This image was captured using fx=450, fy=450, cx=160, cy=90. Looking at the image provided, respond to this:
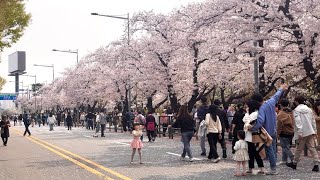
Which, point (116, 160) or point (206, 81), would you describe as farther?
point (206, 81)

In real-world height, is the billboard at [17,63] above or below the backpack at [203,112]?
above

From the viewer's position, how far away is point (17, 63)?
148 m

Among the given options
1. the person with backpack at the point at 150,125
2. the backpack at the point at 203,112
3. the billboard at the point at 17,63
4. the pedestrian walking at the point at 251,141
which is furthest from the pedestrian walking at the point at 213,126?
the billboard at the point at 17,63

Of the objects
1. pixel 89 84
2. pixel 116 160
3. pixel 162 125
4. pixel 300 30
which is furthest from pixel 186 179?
pixel 89 84

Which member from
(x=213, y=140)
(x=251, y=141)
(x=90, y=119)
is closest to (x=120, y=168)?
(x=213, y=140)

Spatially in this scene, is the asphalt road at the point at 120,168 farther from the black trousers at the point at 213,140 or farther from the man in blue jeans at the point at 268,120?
the man in blue jeans at the point at 268,120

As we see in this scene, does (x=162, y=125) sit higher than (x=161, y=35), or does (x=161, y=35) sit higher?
(x=161, y=35)

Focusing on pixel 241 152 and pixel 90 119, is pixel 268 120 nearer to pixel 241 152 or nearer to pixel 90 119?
pixel 241 152

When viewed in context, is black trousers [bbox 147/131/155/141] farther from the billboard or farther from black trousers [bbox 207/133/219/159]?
the billboard

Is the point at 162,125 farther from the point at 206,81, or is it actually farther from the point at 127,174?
the point at 127,174

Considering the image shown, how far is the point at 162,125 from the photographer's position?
89.2 feet

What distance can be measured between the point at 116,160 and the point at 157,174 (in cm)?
336

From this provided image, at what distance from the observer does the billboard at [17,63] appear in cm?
14800

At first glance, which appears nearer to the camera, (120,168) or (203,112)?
(120,168)
